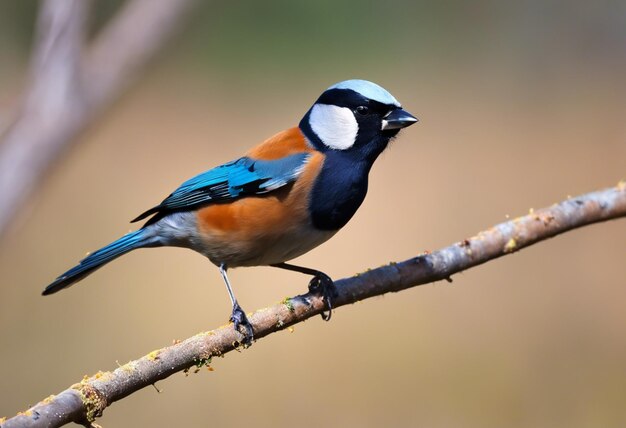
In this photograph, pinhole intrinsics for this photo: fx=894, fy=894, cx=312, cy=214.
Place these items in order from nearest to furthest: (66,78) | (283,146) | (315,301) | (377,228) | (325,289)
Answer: (315,301), (325,289), (283,146), (66,78), (377,228)

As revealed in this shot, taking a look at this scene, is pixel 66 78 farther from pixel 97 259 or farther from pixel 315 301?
pixel 315 301

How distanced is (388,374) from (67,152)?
2887 mm

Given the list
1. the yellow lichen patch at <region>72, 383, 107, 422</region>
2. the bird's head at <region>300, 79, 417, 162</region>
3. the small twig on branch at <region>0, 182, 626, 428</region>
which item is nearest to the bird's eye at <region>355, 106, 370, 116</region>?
the bird's head at <region>300, 79, 417, 162</region>

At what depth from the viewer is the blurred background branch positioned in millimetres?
3295

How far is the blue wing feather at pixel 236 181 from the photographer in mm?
3328

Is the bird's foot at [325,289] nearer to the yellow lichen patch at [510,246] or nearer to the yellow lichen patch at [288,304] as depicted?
the yellow lichen patch at [288,304]

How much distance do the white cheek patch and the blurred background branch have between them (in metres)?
0.97

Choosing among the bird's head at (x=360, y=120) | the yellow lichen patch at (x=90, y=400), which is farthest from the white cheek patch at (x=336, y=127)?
the yellow lichen patch at (x=90, y=400)

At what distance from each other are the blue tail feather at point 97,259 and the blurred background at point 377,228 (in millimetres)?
261

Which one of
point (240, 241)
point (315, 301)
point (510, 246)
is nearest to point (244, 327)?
point (315, 301)

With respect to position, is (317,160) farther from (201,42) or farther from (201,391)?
(201,42)

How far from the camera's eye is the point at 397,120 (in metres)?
3.30

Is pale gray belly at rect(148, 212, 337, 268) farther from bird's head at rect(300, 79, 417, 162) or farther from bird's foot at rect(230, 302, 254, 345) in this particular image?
bird's foot at rect(230, 302, 254, 345)

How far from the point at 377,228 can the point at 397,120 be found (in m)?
4.26
